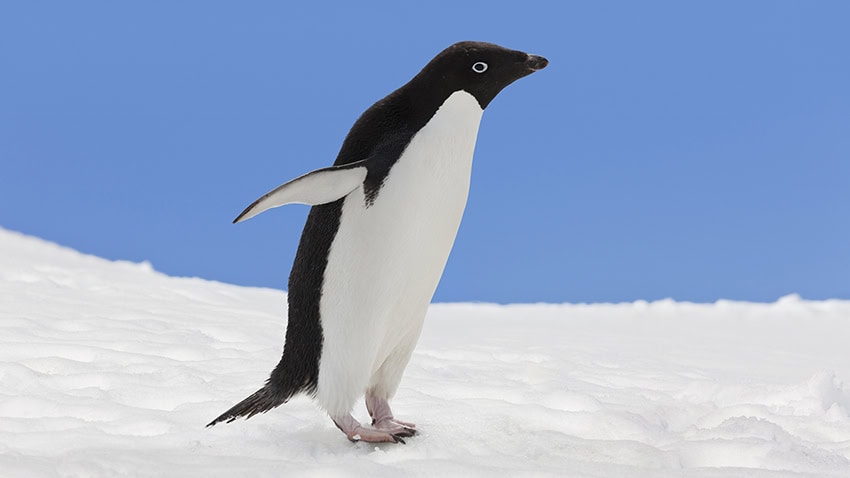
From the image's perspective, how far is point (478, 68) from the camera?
277 cm

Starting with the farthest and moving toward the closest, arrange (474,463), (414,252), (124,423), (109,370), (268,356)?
(268,356)
(109,370)
(124,423)
(414,252)
(474,463)

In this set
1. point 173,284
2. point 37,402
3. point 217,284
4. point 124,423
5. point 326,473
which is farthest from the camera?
point 217,284

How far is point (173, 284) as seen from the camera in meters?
7.68

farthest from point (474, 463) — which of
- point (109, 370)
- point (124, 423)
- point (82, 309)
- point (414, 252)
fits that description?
point (82, 309)

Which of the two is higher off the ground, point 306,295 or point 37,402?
point 306,295

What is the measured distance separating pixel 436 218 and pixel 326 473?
838mm

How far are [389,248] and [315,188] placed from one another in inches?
11.4

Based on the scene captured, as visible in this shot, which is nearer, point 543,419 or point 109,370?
point 543,419

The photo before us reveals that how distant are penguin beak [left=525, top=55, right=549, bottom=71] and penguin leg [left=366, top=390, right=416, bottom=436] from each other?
3.97 ft

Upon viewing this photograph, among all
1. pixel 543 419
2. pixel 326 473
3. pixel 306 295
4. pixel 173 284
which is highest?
pixel 173 284

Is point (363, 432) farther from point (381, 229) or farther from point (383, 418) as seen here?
point (381, 229)

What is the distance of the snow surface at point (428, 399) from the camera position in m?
2.58

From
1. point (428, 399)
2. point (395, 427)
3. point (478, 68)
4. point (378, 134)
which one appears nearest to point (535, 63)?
point (478, 68)

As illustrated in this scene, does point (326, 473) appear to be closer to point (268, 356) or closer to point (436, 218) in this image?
point (436, 218)
